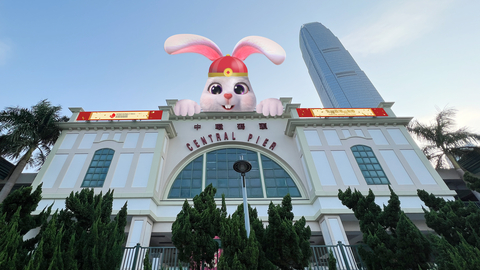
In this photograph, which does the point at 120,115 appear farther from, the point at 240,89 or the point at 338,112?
the point at 338,112

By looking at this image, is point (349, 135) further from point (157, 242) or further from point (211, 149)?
point (157, 242)

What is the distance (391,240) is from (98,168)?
1413cm

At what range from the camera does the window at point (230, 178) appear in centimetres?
1342

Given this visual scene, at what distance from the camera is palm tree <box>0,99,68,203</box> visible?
528 inches

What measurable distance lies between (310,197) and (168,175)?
27.1 feet

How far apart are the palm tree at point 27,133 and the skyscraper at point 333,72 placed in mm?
120139

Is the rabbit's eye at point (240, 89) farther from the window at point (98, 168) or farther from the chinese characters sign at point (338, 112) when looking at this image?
the window at point (98, 168)

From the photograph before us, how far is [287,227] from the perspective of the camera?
585 centimetres

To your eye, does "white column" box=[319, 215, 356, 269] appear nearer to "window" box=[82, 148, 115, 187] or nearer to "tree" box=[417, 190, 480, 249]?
"tree" box=[417, 190, 480, 249]

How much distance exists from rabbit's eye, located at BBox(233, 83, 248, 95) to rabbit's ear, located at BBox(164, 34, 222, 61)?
Result: 2956 millimetres

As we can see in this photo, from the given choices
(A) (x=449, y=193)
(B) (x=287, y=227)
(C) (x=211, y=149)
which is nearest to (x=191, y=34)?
(C) (x=211, y=149)

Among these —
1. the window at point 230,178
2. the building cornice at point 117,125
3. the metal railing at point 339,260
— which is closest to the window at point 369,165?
the window at point 230,178

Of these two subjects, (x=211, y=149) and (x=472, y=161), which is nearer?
(x=211, y=149)

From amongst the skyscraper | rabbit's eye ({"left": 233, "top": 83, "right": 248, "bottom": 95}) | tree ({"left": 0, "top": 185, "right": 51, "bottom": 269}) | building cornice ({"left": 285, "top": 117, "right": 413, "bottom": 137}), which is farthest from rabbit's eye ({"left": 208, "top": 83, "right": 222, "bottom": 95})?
the skyscraper
